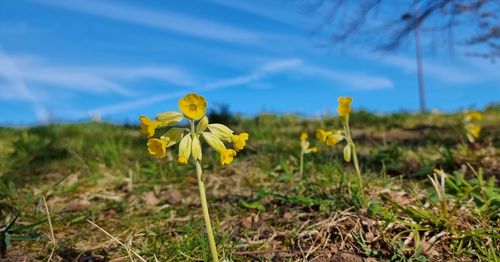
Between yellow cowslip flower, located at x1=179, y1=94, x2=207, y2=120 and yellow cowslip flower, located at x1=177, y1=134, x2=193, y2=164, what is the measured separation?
137 millimetres

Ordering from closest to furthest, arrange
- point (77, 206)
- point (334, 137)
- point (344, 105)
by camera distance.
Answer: point (344, 105), point (334, 137), point (77, 206)

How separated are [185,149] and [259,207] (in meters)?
1.21

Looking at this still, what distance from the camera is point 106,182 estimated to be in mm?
3518

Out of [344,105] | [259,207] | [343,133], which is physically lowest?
[259,207]

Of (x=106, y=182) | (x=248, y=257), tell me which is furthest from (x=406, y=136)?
(x=248, y=257)

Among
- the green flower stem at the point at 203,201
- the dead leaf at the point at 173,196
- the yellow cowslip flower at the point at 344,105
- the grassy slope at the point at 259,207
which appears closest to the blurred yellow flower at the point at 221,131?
the green flower stem at the point at 203,201

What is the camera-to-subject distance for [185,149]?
5.11 feet

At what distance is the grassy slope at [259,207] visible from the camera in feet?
6.98

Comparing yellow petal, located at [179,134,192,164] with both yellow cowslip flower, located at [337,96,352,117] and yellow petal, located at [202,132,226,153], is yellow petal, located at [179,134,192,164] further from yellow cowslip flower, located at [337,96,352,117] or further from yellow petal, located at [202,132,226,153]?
yellow cowslip flower, located at [337,96,352,117]

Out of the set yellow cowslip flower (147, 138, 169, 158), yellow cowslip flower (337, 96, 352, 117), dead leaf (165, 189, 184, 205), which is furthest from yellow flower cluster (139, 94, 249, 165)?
dead leaf (165, 189, 184, 205)

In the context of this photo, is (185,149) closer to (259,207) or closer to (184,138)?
(184,138)

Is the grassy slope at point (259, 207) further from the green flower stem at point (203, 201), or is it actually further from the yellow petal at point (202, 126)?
the yellow petal at point (202, 126)

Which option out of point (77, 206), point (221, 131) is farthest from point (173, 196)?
point (221, 131)

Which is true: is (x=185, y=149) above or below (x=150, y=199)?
above
